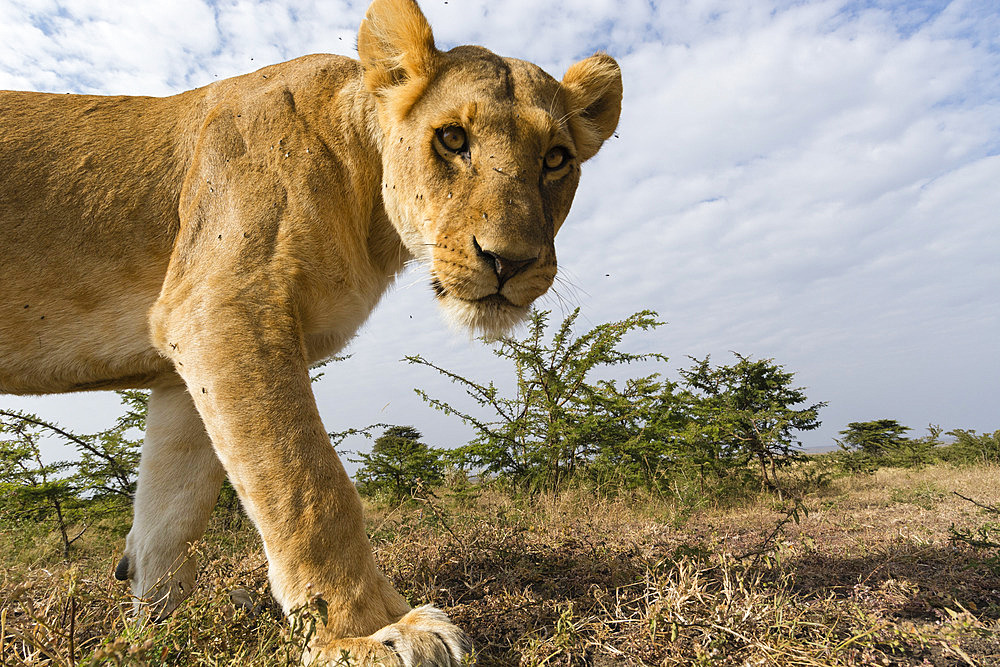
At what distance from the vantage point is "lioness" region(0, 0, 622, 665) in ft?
7.66

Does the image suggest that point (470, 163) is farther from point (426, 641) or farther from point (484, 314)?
point (426, 641)

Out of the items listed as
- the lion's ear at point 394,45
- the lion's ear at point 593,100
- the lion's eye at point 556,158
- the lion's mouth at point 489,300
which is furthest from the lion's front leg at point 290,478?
the lion's ear at point 593,100

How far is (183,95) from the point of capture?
350 centimetres

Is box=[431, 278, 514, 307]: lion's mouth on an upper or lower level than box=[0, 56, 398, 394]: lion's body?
lower

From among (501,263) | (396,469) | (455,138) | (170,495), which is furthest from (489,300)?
(396,469)

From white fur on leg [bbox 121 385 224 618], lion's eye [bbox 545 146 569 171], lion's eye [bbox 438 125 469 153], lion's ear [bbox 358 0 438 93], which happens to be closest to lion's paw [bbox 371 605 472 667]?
white fur on leg [bbox 121 385 224 618]

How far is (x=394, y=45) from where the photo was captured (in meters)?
3.17

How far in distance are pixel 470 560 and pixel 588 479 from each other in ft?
16.7

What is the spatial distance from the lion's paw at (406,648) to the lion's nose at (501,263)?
4.75ft

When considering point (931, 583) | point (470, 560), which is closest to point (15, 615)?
point (470, 560)

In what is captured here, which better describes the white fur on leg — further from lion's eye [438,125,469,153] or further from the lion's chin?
lion's eye [438,125,469,153]

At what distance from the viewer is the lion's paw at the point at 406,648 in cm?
194

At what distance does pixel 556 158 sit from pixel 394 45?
1.06 meters

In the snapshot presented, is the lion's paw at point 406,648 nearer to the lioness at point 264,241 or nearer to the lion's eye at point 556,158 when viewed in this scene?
the lioness at point 264,241
